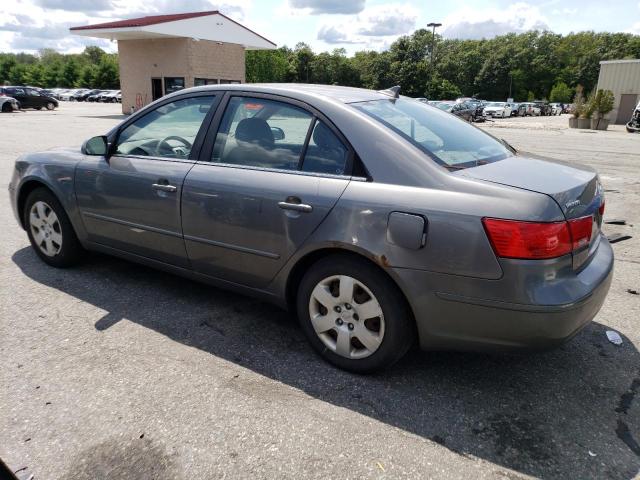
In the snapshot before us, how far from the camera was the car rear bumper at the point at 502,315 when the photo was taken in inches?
93.2

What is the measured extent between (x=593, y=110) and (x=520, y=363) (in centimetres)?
3046

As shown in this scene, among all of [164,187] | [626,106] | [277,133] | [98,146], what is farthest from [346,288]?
[626,106]

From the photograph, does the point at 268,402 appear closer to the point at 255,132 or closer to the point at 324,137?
the point at 324,137

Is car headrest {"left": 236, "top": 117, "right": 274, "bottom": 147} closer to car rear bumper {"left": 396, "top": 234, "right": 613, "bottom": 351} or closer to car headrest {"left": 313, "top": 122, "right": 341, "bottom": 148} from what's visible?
car headrest {"left": 313, "top": 122, "right": 341, "bottom": 148}

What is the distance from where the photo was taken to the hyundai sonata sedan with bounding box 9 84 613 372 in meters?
2.39

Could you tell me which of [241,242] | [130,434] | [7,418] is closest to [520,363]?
[241,242]

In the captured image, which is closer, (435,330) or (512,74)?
(435,330)

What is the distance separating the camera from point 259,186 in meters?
3.04

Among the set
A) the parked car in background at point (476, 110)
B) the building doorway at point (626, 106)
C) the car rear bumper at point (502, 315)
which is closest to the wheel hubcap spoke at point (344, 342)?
the car rear bumper at point (502, 315)

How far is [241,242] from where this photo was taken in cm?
316

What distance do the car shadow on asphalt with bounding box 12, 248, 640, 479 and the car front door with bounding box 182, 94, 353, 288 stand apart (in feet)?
1.46

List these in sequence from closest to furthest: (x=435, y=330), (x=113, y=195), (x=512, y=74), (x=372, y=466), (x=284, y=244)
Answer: (x=372, y=466), (x=435, y=330), (x=284, y=244), (x=113, y=195), (x=512, y=74)

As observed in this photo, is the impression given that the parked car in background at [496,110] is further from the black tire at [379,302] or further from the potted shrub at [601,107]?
the black tire at [379,302]

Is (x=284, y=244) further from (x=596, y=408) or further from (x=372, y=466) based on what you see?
(x=596, y=408)
